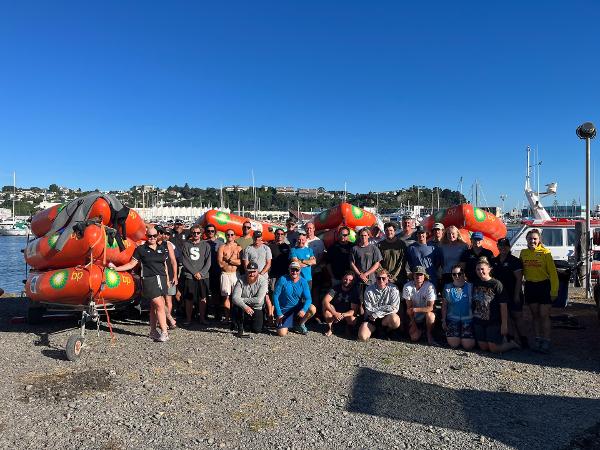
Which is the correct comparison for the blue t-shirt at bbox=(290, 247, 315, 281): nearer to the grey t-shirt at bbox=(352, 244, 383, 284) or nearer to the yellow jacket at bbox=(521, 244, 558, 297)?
the grey t-shirt at bbox=(352, 244, 383, 284)

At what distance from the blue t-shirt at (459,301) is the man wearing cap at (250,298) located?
300cm

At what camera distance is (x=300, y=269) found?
8.54 metres

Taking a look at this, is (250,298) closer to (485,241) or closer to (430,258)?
(430,258)

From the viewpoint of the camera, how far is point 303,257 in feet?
28.6

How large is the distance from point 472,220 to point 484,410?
557 cm

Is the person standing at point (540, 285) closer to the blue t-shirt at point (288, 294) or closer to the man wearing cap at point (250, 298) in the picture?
the blue t-shirt at point (288, 294)

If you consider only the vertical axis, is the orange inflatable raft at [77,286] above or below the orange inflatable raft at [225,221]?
below

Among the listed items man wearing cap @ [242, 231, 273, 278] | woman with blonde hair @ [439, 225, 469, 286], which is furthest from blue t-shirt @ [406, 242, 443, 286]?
man wearing cap @ [242, 231, 273, 278]

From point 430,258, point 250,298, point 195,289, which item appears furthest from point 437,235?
point 195,289

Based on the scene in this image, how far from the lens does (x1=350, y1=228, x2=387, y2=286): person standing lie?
840 cm

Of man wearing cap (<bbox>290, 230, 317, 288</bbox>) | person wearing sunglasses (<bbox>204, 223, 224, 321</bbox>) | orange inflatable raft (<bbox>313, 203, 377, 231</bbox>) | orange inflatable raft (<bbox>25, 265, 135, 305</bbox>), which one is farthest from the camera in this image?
orange inflatable raft (<bbox>313, 203, 377, 231</bbox>)

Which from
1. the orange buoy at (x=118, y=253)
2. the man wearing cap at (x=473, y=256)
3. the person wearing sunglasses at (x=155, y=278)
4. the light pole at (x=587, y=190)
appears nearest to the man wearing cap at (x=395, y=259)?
the man wearing cap at (x=473, y=256)

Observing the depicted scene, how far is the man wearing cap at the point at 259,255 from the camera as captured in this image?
8.74m

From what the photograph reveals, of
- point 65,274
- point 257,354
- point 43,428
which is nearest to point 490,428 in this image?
point 257,354
